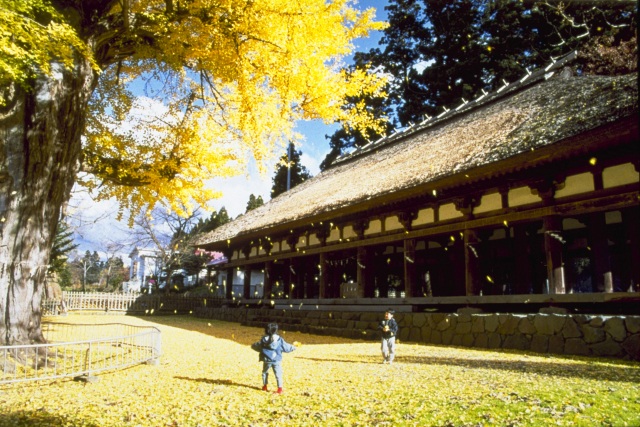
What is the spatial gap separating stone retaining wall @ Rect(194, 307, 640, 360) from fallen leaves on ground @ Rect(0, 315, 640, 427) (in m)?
0.50

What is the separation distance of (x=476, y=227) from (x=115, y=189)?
9230 mm

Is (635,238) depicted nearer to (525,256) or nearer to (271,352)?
(525,256)

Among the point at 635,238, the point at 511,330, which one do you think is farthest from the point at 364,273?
the point at 635,238

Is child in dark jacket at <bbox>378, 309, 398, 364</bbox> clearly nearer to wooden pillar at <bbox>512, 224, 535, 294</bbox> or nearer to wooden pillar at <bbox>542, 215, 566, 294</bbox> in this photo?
wooden pillar at <bbox>542, 215, 566, 294</bbox>

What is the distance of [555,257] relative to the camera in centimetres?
879

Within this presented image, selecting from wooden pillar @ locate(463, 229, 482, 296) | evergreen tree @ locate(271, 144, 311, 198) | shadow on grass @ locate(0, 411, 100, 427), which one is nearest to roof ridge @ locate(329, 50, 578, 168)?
wooden pillar @ locate(463, 229, 482, 296)

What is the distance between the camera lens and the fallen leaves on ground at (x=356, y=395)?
4438 mm

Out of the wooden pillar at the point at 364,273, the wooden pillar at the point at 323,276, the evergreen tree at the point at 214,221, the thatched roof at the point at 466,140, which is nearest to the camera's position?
the thatched roof at the point at 466,140

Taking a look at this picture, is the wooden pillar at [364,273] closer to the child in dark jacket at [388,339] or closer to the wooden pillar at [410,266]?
the wooden pillar at [410,266]

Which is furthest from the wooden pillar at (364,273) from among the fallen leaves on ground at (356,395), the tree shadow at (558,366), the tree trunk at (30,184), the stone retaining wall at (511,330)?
the tree trunk at (30,184)

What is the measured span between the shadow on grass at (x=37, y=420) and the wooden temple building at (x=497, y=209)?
26.6 ft

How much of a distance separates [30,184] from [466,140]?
10522 millimetres

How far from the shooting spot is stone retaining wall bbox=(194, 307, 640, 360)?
7.38m

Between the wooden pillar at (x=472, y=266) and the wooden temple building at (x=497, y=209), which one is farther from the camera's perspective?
the wooden pillar at (x=472, y=266)
